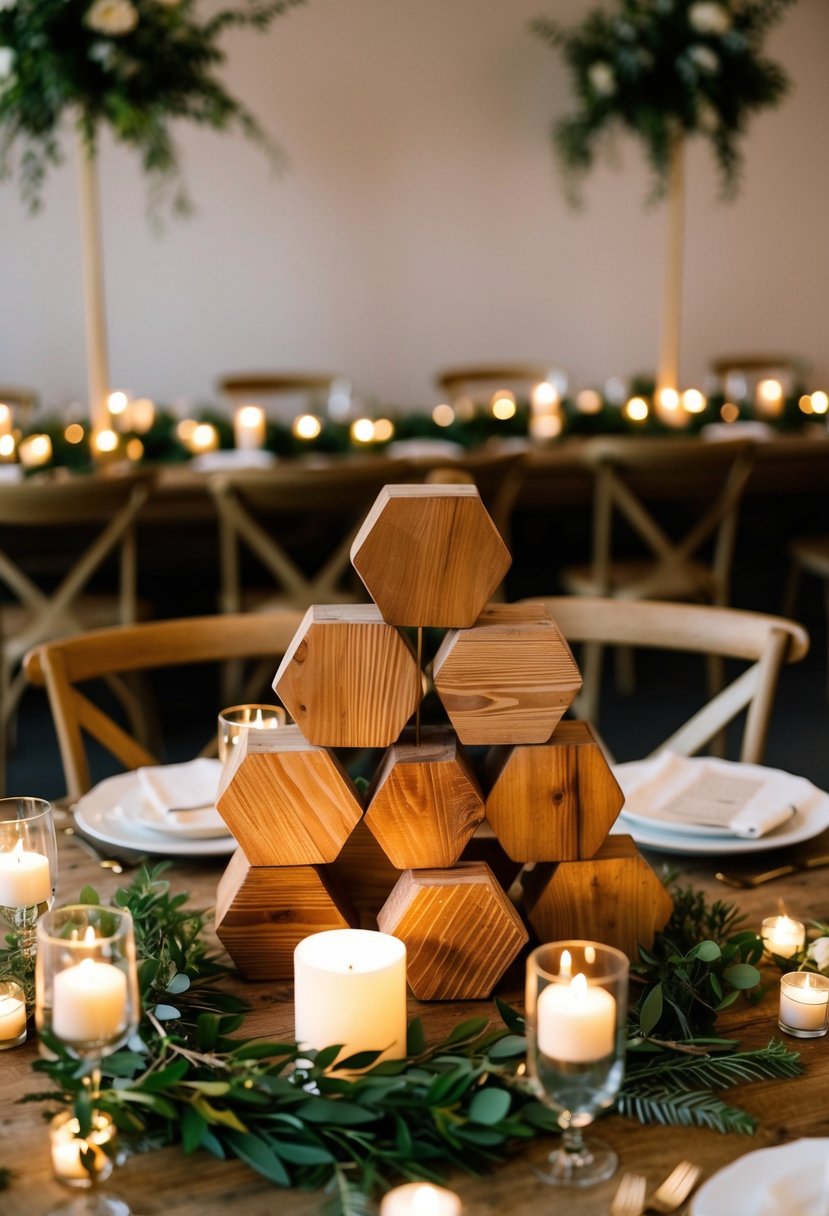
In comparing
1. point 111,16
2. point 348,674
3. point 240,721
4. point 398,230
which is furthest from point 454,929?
point 398,230

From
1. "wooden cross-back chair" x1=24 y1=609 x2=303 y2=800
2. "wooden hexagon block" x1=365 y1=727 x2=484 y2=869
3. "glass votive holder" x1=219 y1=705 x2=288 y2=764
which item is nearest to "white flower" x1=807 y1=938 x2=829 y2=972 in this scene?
"wooden hexagon block" x1=365 y1=727 x2=484 y2=869

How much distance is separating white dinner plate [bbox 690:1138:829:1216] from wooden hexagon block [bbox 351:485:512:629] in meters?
0.43

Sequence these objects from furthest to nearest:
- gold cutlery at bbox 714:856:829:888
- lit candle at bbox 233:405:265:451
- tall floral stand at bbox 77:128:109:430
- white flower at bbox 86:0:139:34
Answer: tall floral stand at bbox 77:128:109:430
lit candle at bbox 233:405:265:451
white flower at bbox 86:0:139:34
gold cutlery at bbox 714:856:829:888

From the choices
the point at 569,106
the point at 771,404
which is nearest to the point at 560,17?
the point at 569,106

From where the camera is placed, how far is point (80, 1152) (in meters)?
0.76

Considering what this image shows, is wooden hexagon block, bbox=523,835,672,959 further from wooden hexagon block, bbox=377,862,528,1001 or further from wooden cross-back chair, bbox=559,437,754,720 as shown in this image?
wooden cross-back chair, bbox=559,437,754,720

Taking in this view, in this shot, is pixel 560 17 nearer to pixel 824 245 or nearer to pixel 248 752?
pixel 824 245

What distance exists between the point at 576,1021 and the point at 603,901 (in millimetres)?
296

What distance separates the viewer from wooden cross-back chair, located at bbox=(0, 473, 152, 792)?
2658 millimetres

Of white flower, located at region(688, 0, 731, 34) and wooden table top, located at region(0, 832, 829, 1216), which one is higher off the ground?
white flower, located at region(688, 0, 731, 34)

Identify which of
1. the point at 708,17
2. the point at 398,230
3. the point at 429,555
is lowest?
the point at 429,555

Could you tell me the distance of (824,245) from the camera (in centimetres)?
644

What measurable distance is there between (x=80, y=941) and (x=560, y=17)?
5.76m

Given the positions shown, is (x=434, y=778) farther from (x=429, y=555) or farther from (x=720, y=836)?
(x=720, y=836)
